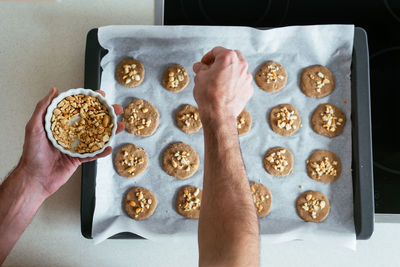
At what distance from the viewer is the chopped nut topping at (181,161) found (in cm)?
126

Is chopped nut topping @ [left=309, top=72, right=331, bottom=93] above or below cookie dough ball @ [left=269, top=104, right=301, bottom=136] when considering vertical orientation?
above

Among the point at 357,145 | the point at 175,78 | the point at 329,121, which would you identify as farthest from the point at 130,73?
the point at 357,145

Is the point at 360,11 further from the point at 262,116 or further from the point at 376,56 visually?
the point at 262,116

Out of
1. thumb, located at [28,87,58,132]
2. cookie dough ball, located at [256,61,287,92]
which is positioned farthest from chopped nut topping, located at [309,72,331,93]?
thumb, located at [28,87,58,132]

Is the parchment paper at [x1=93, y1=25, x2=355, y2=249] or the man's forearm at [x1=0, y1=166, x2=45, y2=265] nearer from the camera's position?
the man's forearm at [x1=0, y1=166, x2=45, y2=265]

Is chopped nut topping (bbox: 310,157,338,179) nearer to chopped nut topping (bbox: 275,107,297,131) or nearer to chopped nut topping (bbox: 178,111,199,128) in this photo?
chopped nut topping (bbox: 275,107,297,131)

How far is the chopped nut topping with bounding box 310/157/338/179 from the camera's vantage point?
49.1 inches

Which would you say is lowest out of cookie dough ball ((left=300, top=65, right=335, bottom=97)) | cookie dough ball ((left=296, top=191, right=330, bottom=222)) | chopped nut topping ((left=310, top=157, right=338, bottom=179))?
cookie dough ball ((left=296, top=191, right=330, bottom=222))

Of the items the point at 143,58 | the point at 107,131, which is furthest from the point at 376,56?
the point at 107,131

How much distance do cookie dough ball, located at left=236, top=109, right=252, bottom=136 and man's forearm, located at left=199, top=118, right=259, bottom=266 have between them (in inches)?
11.3

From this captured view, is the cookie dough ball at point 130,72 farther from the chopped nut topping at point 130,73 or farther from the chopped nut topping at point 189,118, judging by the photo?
the chopped nut topping at point 189,118

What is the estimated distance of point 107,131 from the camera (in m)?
1.09

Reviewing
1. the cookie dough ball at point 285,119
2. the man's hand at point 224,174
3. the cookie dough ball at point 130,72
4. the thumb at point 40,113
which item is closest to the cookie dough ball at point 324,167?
the cookie dough ball at point 285,119

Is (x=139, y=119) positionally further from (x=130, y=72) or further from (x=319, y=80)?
(x=319, y=80)
